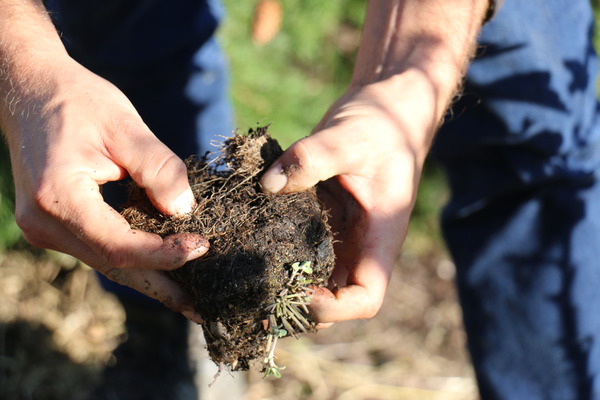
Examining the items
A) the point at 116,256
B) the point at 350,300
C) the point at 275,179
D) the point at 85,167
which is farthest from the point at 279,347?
the point at 85,167

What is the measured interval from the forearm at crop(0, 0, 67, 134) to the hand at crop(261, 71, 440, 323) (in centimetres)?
67

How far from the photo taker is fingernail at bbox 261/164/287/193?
1.76 meters

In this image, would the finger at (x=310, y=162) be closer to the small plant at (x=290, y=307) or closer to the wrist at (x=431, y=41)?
the small plant at (x=290, y=307)

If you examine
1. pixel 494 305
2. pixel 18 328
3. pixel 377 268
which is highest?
pixel 377 268

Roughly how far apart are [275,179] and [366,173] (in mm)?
304

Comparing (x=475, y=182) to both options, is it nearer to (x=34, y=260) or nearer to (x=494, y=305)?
(x=494, y=305)

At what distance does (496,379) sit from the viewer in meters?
2.98

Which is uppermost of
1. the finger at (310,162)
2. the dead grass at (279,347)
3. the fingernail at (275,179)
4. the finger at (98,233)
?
the finger at (310,162)

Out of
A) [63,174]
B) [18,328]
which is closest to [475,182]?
[63,174]

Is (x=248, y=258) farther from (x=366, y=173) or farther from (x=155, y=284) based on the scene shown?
(x=366, y=173)

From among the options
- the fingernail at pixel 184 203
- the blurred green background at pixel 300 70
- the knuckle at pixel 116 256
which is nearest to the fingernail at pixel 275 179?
the fingernail at pixel 184 203

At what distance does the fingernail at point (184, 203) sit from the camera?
1.70 metres

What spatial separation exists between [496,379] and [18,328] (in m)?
2.60

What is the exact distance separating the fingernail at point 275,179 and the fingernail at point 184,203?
0.69 feet
